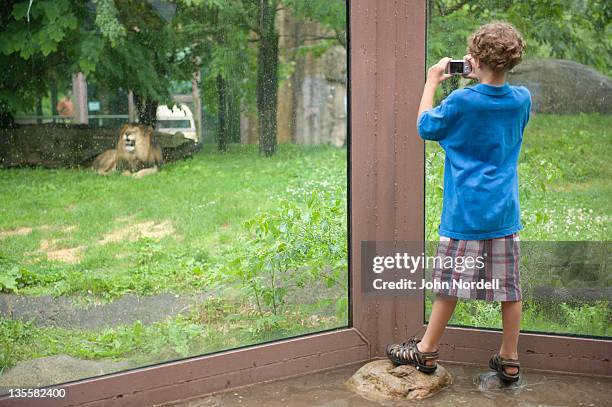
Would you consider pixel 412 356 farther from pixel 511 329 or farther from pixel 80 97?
pixel 80 97

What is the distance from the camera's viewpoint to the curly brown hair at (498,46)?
8.42 feet

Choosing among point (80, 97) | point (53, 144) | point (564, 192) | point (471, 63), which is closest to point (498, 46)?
point (471, 63)

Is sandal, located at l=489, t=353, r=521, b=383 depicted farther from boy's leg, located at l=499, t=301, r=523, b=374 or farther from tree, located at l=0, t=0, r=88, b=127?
tree, located at l=0, t=0, r=88, b=127

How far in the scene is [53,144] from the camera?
252 centimetres

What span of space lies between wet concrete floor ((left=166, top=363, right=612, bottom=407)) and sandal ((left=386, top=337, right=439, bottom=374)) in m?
0.11

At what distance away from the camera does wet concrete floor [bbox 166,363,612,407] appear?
275 cm

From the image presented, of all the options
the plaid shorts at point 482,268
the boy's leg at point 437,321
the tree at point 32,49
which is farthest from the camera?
the boy's leg at point 437,321

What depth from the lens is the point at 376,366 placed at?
2953 mm

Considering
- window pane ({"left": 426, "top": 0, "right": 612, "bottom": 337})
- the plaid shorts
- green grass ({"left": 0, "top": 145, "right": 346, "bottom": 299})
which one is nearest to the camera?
green grass ({"left": 0, "top": 145, "right": 346, "bottom": 299})

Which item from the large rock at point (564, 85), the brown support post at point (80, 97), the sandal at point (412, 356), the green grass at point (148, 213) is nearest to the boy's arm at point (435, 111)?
the large rock at point (564, 85)

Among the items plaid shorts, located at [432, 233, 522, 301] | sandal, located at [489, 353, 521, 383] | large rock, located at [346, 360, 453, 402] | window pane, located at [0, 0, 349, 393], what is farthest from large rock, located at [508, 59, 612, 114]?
large rock, located at [346, 360, 453, 402]

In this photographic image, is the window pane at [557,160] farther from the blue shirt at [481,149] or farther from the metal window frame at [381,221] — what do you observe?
the blue shirt at [481,149]

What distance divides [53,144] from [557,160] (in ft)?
6.31

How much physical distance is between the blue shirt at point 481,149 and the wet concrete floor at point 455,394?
0.63 m
